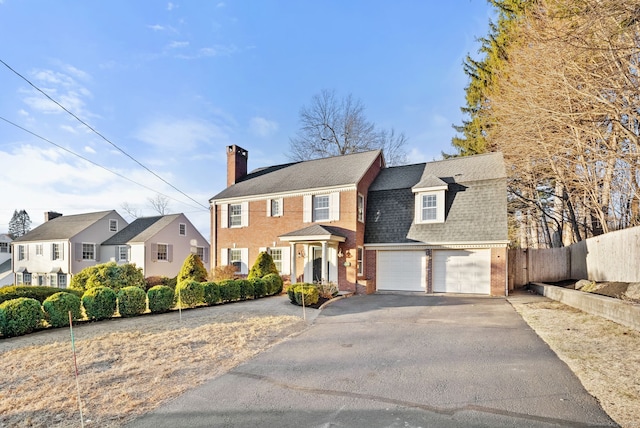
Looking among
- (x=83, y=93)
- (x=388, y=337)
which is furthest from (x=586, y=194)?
(x=83, y=93)

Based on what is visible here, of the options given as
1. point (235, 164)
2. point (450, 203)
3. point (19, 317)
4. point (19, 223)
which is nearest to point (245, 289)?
point (19, 317)

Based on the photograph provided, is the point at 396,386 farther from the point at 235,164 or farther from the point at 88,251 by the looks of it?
the point at 88,251

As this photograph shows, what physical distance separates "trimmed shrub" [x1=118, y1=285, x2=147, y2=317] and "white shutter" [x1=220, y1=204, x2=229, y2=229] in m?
9.84

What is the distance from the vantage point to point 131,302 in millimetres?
9594

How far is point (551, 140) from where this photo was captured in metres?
13.1

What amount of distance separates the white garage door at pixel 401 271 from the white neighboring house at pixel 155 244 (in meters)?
19.1

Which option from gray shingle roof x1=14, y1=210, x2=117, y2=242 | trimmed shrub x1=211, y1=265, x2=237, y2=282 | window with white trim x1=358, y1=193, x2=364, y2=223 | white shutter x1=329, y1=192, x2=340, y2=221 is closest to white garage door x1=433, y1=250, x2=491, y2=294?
window with white trim x1=358, y1=193, x2=364, y2=223

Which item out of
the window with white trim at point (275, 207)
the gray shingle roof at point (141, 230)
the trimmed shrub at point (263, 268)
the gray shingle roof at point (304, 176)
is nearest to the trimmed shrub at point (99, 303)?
the trimmed shrub at point (263, 268)

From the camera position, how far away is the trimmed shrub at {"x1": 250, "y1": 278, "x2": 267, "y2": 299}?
13616 millimetres

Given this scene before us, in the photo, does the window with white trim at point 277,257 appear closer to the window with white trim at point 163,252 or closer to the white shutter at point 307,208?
the white shutter at point 307,208

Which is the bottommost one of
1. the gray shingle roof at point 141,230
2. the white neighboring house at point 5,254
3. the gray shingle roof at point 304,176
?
the white neighboring house at point 5,254

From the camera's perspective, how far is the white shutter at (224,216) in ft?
64.4

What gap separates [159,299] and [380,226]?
10.4 meters

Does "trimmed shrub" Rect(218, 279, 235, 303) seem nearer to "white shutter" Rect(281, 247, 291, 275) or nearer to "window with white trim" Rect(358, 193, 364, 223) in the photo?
"white shutter" Rect(281, 247, 291, 275)
